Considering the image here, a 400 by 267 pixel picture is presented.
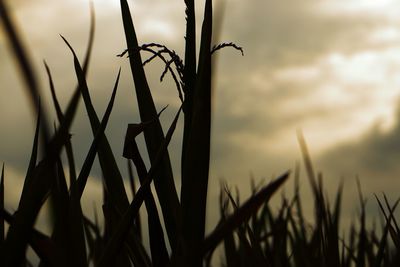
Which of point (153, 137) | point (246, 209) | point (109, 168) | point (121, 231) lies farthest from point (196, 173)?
point (109, 168)

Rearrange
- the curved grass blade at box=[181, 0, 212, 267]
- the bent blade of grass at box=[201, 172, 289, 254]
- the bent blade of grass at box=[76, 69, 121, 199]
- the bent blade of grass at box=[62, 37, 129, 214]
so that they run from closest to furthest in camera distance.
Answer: the bent blade of grass at box=[201, 172, 289, 254]
the curved grass blade at box=[181, 0, 212, 267]
the bent blade of grass at box=[76, 69, 121, 199]
the bent blade of grass at box=[62, 37, 129, 214]

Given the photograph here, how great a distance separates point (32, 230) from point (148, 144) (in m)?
0.56

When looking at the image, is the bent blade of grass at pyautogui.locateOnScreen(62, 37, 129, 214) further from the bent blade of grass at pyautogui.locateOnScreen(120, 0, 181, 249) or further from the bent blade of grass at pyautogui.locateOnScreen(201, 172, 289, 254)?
the bent blade of grass at pyautogui.locateOnScreen(201, 172, 289, 254)

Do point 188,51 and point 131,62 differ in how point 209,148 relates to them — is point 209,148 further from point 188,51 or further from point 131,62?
point 131,62

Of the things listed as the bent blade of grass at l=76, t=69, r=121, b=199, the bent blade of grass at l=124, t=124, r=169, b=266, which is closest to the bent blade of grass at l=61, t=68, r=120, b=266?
the bent blade of grass at l=76, t=69, r=121, b=199

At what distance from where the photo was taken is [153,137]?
62.2 inches

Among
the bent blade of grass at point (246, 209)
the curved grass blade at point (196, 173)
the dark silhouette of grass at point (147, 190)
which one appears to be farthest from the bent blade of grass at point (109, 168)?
the bent blade of grass at point (246, 209)

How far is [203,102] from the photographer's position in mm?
1225

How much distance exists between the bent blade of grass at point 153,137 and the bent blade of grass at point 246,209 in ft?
1.53

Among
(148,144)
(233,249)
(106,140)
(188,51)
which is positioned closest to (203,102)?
(188,51)

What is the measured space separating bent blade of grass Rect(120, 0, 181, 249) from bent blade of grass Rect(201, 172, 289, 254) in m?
0.47

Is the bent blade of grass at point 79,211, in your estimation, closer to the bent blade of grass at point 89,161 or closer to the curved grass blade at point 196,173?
the bent blade of grass at point 89,161

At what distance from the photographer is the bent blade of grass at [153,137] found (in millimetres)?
1493

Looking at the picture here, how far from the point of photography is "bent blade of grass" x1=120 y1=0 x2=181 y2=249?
1.49 m
